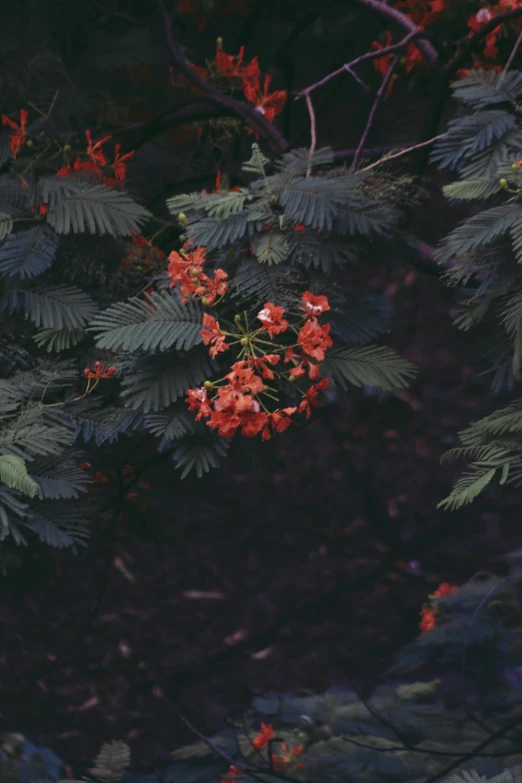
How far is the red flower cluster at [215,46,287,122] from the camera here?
1.63 metres

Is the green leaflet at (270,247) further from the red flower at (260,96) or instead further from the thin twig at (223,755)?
the thin twig at (223,755)

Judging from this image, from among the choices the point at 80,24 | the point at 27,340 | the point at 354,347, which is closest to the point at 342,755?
the point at 354,347

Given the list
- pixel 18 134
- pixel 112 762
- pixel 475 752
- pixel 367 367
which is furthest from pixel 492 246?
pixel 112 762

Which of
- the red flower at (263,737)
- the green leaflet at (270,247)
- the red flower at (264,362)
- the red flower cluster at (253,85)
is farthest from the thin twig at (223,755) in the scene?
the red flower cluster at (253,85)

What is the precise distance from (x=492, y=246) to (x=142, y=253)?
0.62 metres

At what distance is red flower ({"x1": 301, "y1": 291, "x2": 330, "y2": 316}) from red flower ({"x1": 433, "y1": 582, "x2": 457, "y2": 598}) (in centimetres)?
99

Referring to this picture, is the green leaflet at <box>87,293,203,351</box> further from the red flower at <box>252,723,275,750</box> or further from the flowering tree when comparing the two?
the red flower at <box>252,723,275,750</box>

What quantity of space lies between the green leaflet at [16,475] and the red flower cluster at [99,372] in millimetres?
196

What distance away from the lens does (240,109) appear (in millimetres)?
1613

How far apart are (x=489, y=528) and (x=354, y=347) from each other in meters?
0.99

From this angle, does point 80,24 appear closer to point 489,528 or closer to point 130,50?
point 130,50

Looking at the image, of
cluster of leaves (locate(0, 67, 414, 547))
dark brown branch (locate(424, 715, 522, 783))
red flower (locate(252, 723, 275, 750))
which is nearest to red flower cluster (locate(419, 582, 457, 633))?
dark brown branch (locate(424, 715, 522, 783))

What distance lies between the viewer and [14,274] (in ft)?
4.51

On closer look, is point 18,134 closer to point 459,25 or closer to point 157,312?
point 157,312
